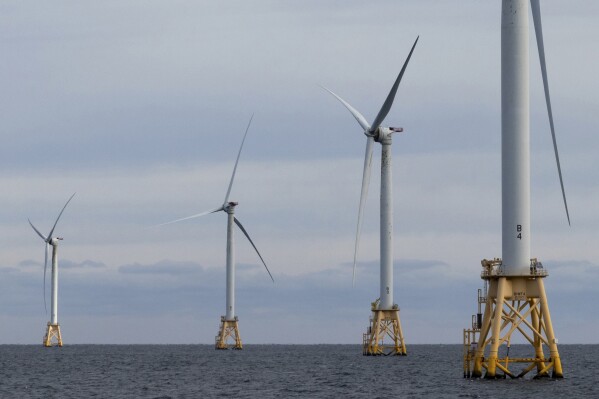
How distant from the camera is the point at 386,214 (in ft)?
536

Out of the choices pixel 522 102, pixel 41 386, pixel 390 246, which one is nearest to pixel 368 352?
pixel 390 246

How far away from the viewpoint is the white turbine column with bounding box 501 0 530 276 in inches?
3531

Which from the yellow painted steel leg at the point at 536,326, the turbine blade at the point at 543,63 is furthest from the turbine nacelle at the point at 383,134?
the yellow painted steel leg at the point at 536,326

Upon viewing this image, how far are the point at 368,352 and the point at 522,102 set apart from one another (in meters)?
95.3

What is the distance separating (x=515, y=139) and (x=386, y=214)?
73354 millimetres

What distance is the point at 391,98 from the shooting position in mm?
133625

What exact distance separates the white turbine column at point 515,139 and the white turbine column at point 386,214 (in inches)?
2834

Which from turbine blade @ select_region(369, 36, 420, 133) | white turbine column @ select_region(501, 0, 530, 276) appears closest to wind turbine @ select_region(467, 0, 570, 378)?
white turbine column @ select_region(501, 0, 530, 276)

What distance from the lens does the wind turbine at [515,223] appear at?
3482 inches

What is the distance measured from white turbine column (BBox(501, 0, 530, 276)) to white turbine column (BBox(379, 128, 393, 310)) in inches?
2834

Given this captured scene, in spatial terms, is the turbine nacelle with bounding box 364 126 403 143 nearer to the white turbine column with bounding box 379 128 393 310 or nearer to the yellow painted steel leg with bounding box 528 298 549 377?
the white turbine column with bounding box 379 128 393 310

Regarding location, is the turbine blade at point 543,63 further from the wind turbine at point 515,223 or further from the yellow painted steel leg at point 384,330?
the yellow painted steel leg at point 384,330

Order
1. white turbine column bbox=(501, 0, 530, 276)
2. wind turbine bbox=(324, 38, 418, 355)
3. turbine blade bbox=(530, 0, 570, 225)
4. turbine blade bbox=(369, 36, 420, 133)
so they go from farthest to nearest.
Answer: wind turbine bbox=(324, 38, 418, 355), turbine blade bbox=(369, 36, 420, 133), white turbine column bbox=(501, 0, 530, 276), turbine blade bbox=(530, 0, 570, 225)

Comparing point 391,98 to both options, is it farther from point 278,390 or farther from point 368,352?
point 368,352
